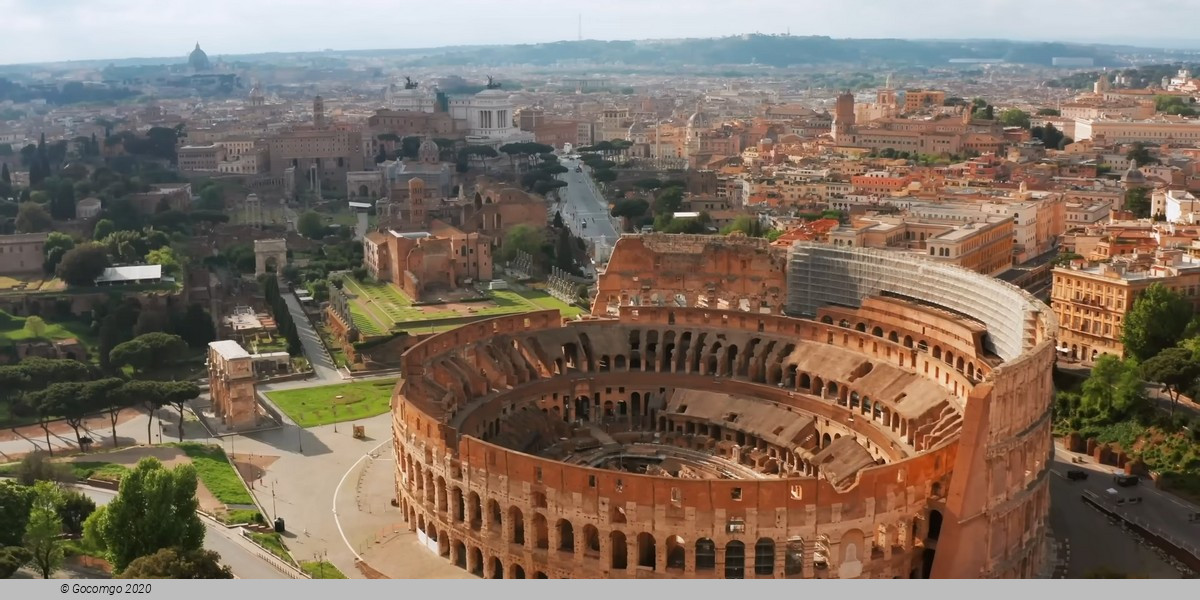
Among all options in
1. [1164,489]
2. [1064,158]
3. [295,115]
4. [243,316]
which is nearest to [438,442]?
[1164,489]

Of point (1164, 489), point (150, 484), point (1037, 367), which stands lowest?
point (1164, 489)

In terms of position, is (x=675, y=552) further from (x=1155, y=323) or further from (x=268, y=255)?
(x=268, y=255)

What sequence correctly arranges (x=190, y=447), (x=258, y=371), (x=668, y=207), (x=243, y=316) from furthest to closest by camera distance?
(x=668, y=207) < (x=243, y=316) < (x=258, y=371) < (x=190, y=447)

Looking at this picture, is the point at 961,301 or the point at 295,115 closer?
the point at 961,301

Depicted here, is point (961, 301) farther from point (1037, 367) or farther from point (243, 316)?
point (243, 316)

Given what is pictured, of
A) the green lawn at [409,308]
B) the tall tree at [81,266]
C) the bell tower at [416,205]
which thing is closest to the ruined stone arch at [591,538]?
the green lawn at [409,308]

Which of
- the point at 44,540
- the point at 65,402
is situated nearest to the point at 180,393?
the point at 65,402
